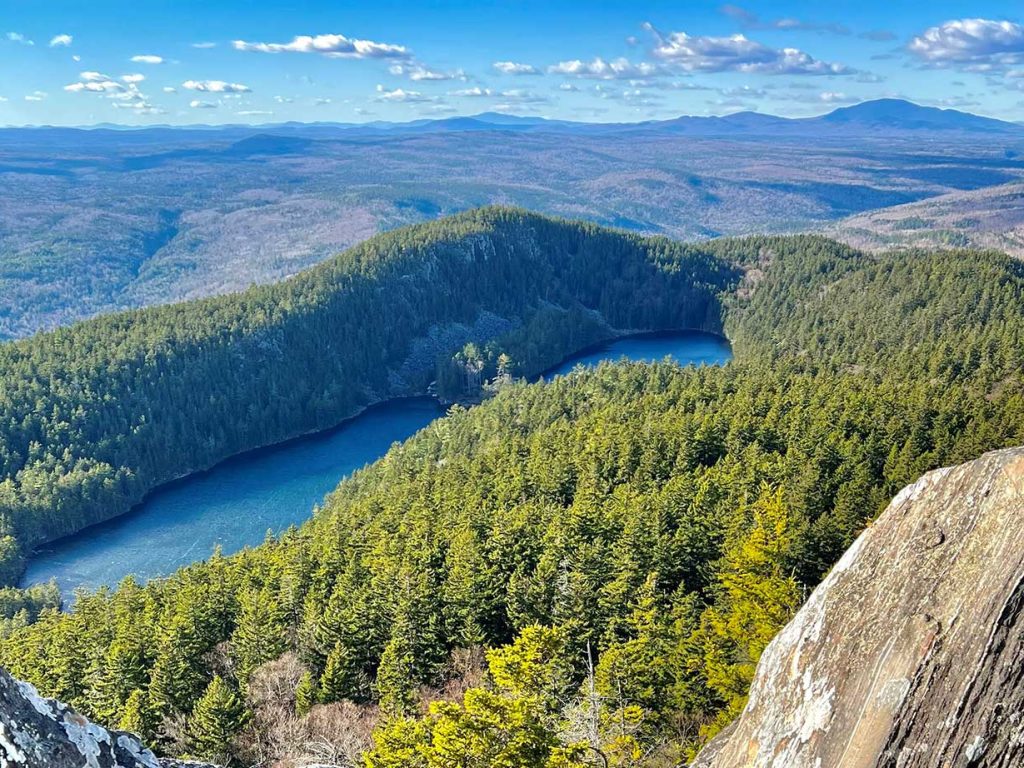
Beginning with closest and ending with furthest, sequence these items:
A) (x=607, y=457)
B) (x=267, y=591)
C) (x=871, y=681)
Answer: (x=871, y=681)
(x=267, y=591)
(x=607, y=457)

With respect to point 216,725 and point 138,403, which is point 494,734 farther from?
point 138,403

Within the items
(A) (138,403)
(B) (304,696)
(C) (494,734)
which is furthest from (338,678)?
(A) (138,403)

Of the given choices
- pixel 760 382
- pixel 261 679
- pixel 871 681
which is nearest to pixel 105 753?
pixel 871 681

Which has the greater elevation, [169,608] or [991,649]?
[991,649]

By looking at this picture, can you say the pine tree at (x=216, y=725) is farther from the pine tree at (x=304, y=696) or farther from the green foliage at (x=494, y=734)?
the green foliage at (x=494, y=734)

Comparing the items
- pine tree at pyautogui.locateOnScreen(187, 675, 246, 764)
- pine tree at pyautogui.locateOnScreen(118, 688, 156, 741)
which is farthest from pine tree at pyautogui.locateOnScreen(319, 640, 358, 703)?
pine tree at pyautogui.locateOnScreen(118, 688, 156, 741)

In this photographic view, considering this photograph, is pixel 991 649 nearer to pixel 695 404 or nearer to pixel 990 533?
pixel 990 533

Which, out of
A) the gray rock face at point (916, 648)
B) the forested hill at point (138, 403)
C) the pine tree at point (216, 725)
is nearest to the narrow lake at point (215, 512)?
the forested hill at point (138, 403)
